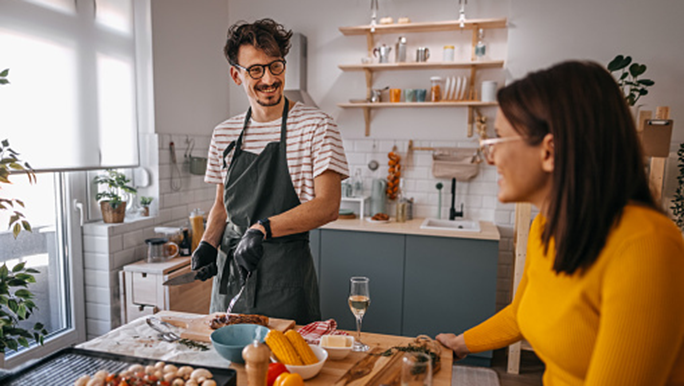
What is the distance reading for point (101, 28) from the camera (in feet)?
9.68

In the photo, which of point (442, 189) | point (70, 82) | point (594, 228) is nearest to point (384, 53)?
point (442, 189)

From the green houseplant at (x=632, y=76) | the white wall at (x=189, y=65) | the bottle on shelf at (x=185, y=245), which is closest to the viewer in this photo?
the green houseplant at (x=632, y=76)

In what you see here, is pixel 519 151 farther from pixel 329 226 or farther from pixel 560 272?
pixel 329 226

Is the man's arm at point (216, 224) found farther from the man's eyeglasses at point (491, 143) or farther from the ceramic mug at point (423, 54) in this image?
the ceramic mug at point (423, 54)

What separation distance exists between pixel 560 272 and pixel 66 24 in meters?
2.87

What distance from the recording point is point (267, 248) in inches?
70.0

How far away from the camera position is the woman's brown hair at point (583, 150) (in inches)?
33.7

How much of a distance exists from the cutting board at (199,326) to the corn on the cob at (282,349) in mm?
194

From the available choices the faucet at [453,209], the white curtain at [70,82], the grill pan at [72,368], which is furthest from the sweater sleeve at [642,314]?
the faucet at [453,209]

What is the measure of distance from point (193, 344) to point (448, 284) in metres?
2.24

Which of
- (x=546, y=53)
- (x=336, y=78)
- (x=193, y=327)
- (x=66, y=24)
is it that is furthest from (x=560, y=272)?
(x=336, y=78)

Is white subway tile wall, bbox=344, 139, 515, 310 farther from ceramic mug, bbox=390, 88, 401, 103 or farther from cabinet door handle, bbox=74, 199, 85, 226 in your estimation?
cabinet door handle, bbox=74, 199, 85, 226

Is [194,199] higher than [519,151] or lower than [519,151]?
lower

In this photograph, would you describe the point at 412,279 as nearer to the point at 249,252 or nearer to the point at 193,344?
the point at 249,252
